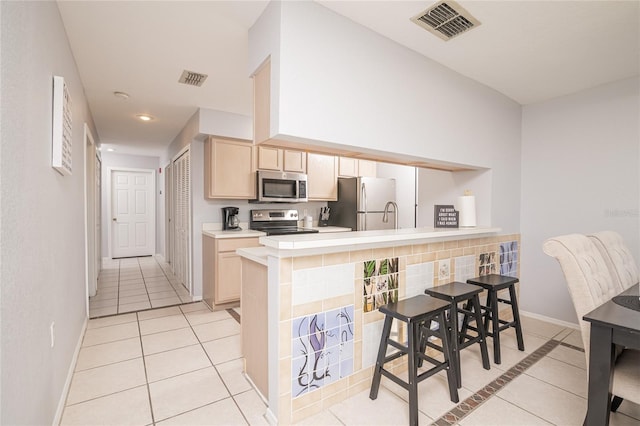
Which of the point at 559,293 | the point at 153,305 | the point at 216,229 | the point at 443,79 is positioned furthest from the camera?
the point at 216,229

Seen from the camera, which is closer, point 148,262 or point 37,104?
point 37,104

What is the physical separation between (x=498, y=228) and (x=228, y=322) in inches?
115

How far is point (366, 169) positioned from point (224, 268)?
2.88m

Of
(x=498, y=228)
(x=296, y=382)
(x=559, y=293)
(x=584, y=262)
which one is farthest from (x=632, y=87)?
(x=296, y=382)

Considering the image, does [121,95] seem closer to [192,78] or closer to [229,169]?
[192,78]

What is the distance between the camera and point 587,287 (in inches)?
61.9

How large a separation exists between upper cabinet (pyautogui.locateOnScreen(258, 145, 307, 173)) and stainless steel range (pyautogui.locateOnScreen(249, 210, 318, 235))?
0.64 metres

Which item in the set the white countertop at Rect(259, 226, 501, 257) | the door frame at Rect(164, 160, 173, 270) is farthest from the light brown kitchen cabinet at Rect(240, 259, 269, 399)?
the door frame at Rect(164, 160, 173, 270)

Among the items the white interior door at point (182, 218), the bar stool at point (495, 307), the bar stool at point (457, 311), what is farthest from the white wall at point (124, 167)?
the bar stool at point (495, 307)

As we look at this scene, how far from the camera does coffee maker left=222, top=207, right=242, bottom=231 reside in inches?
163

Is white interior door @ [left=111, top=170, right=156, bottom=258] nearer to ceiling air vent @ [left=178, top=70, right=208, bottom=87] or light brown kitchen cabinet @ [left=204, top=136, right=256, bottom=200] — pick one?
light brown kitchen cabinet @ [left=204, top=136, right=256, bottom=200]

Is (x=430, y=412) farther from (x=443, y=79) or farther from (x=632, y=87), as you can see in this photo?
(x=632, y=87)

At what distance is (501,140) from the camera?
320cm

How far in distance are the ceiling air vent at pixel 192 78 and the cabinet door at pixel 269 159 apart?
1.27 m
